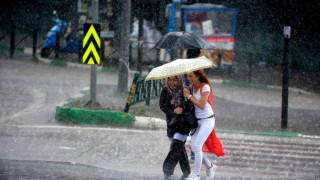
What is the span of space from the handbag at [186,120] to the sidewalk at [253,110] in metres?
3.88

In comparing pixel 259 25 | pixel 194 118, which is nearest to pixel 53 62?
pixel 259 25

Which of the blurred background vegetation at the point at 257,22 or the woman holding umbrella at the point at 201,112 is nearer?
the woman holding umbrella at the point at 201,112

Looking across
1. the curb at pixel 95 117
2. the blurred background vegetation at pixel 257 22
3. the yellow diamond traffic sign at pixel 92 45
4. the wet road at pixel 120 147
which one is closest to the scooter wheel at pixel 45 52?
the blurred background vegetation at pixel 257 22

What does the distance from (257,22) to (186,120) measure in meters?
16.6

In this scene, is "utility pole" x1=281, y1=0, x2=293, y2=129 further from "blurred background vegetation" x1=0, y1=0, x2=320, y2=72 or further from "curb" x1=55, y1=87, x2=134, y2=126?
"blurred background vegetation" x1=0, y1=0, x2=320, y2=72

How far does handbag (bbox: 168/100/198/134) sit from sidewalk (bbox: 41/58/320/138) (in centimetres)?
388

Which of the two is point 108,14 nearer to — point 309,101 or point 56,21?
point 56,21

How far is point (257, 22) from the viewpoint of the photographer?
22.3 meters

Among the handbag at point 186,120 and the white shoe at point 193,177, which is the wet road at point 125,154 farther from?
the handbag at point 186,120

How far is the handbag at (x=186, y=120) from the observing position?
21.6ft

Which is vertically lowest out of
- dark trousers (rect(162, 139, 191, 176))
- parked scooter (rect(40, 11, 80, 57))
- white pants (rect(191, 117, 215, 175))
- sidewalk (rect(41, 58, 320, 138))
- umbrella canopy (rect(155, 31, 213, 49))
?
sidewalk (rect(41, 58, 320, 138))

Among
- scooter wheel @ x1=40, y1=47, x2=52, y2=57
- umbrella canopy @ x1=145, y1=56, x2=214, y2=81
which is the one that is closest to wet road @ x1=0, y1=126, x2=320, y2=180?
umbrella canopy @ x1=145, y1=56, x2=214, y2=81

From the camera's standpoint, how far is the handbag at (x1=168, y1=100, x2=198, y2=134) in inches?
259

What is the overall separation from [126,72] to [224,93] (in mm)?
4364
